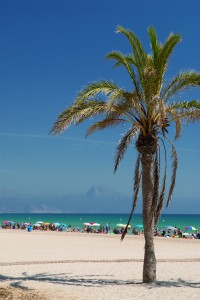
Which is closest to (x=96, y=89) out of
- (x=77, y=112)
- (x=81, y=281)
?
(x=77, y=112)

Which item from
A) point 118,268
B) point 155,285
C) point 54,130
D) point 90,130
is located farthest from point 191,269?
point 54,130

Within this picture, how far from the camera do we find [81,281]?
14805 millimetres

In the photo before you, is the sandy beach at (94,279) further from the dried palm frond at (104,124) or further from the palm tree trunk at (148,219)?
the dried palm frond at (104,124)

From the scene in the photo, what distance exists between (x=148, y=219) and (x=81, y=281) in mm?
3316

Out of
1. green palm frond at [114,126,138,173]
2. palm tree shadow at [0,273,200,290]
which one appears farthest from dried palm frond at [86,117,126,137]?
palm tree shadow at [0,273,200,290]

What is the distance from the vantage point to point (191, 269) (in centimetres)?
1800

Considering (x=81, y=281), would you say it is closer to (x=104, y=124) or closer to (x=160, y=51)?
(x=104, y=124)

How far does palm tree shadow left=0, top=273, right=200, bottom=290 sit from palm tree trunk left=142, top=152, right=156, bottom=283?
0.43 meters

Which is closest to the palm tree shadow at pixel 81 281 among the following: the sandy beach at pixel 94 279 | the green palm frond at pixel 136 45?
the sandy beach at pixel 94 279

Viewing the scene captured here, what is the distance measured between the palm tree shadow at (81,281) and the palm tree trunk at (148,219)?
427mm

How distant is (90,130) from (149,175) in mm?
3009

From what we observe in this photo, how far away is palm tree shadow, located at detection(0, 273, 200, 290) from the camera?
13.9m

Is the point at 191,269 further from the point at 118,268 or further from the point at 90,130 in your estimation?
the point at 90,130

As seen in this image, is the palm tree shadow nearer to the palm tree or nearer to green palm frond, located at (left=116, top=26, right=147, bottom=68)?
the palm tree
